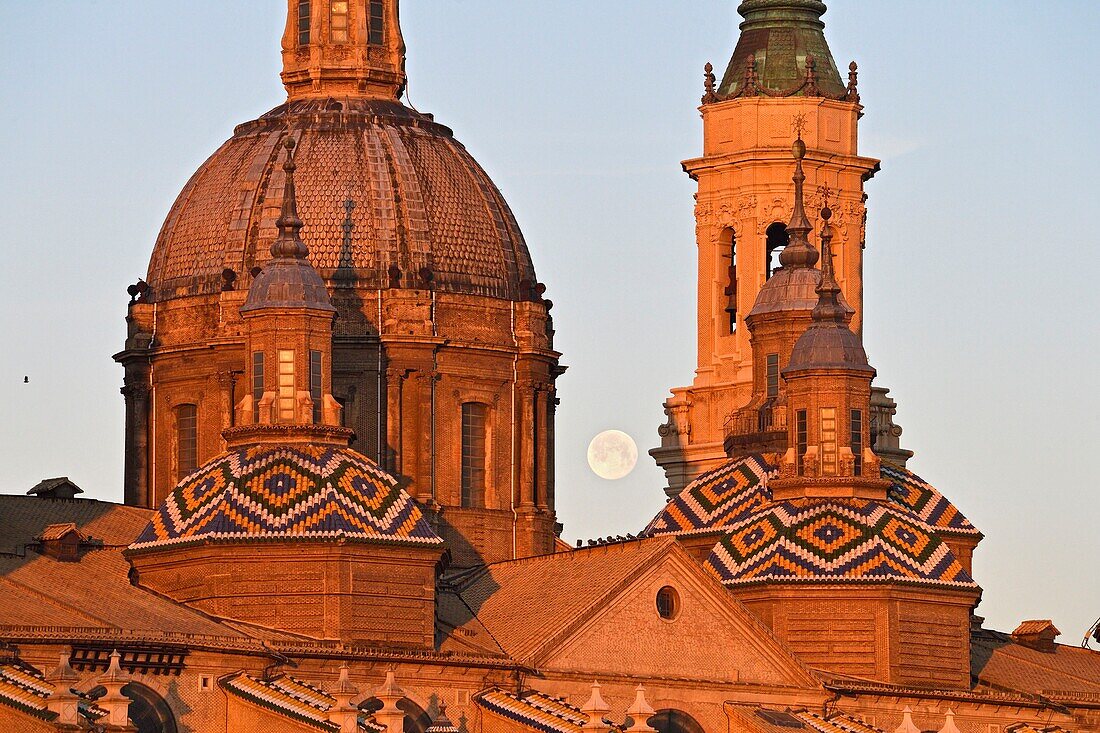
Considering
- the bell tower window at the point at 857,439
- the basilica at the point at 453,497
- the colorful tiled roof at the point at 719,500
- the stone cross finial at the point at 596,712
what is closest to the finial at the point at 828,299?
the basilica at the point at 453,497

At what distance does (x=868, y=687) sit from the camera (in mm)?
106375

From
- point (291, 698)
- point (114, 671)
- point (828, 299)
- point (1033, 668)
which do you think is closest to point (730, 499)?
point (828, 299)

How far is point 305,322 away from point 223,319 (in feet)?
36.9

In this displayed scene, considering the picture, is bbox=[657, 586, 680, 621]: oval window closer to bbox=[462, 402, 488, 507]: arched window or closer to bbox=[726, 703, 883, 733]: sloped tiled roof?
bbox=[726, 703, 883, 733]: sloped tiled roof

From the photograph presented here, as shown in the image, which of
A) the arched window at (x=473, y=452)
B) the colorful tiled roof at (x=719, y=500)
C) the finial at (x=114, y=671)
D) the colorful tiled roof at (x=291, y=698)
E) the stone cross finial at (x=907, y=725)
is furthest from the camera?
the arched window at (x=473, y=452)

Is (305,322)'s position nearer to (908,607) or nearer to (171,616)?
(171,616)

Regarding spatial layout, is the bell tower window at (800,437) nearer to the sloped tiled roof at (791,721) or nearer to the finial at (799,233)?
the sloped tiled roof at (791,721)

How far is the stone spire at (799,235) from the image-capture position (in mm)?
118062

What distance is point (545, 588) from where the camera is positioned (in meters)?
105

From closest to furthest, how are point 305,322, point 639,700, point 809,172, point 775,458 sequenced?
point 639,700 → point 305,322 → point 775,458 → point 809,172

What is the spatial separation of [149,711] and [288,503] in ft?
26.4

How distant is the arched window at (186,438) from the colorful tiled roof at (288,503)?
40.0ft

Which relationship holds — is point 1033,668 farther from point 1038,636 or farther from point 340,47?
point 340,47

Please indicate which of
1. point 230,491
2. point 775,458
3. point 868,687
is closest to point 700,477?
point 775,458
